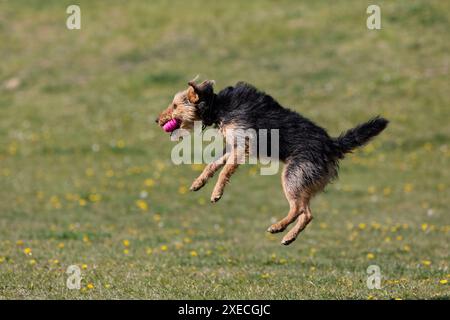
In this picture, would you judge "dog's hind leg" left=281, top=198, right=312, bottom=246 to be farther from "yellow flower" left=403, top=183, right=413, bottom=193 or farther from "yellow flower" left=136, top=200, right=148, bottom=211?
"yellow flower" left=403, top=183, right=413, bottom=193

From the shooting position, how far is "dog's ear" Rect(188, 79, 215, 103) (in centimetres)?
898

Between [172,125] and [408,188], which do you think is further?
[408,188]

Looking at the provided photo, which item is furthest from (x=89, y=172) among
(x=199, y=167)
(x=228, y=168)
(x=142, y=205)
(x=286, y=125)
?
(x=286, y=125)

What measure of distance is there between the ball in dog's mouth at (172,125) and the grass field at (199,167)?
1.88 m

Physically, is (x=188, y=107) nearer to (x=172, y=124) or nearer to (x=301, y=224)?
(x=172, y=124)

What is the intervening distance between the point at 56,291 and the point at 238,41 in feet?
66.7

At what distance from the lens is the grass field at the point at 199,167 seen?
980 cm

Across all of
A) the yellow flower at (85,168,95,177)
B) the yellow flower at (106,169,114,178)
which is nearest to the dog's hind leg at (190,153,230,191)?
the yellow flower at (106,169,114,178)

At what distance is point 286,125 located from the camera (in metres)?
8.84

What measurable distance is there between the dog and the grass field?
3.71ft

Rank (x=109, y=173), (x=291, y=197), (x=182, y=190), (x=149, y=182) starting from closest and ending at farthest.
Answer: (x=291, y=197), (x=182, y=190), (x=149, y=182), (x=109, y=173)

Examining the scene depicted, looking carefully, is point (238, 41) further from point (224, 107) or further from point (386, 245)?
point (224, 107)

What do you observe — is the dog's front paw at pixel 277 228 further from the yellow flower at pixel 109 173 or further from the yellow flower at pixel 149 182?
the yellow flower at pixel 109 173

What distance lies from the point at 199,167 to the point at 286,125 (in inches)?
438
